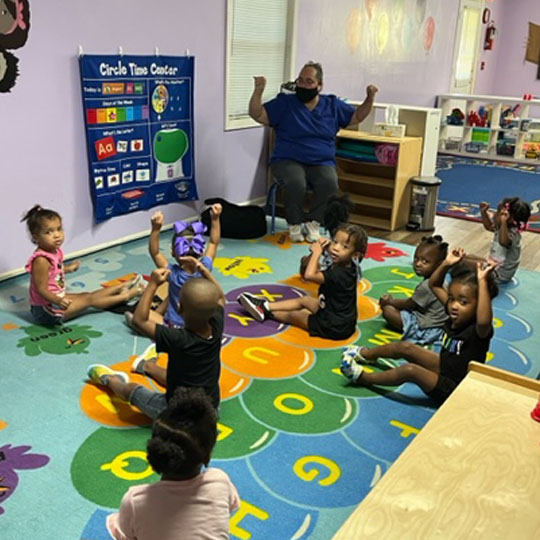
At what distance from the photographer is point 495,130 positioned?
8711 millimetres

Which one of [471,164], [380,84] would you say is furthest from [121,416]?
[471,164]

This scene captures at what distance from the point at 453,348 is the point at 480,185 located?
486cm

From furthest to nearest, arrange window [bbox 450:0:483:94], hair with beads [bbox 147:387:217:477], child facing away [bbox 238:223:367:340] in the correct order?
window [bbox 450:0:483:94] < child facing away [bbox 238:223:367:340] < hair with beads [bbox 147:387:217:477]

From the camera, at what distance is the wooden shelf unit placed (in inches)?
200

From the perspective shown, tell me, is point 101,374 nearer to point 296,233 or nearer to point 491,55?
point 296,233

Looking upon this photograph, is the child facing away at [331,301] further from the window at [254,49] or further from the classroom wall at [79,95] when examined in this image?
the window at [254,49]

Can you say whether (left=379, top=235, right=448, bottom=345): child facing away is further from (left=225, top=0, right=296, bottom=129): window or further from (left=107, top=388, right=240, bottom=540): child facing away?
(left=225, top=0, right=296, bottom=129): window

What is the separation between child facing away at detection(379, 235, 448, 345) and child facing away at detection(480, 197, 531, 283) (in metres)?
0.97

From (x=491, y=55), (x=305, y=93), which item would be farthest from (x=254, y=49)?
(x=491, y=55)

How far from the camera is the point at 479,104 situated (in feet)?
34.4

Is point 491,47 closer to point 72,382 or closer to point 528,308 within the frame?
point 528,308

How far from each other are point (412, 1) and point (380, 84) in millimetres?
1188

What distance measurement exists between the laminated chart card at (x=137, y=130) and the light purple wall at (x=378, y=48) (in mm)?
1600

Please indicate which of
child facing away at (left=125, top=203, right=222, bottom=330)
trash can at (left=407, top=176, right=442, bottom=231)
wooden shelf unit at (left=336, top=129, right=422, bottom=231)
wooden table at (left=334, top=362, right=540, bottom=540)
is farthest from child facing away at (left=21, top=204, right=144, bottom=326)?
trash can at (left=407, top=176, right=442, bottom=231)
